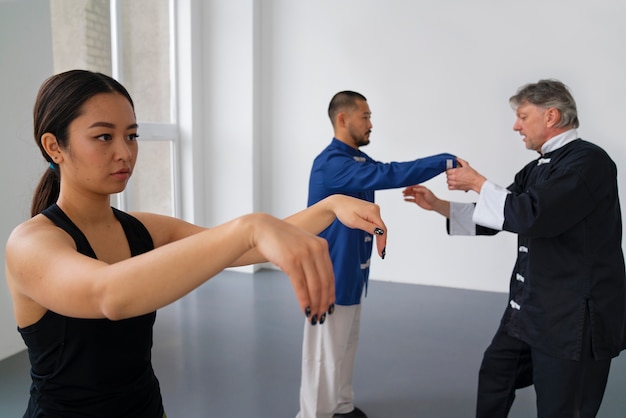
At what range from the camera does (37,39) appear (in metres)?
3.37

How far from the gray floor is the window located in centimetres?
127

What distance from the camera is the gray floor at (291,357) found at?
2.75 meters

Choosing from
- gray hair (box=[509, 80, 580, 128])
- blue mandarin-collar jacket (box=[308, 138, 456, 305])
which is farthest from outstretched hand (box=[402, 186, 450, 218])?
gray hair (box=[509, 80, 580, 128])

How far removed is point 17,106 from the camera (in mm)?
3248

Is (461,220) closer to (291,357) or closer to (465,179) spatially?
(465,179)

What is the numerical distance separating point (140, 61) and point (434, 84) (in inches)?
113

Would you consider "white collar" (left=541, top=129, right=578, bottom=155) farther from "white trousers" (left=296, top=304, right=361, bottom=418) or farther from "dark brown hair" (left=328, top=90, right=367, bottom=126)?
"white trousers" (left=296, top=304, right=361, bottom=418)

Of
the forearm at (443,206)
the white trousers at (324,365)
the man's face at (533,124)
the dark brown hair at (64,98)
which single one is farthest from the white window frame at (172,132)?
the dark brown hair at (64,98)

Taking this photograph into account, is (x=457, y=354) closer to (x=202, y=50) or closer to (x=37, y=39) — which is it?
(x=37, y=39)

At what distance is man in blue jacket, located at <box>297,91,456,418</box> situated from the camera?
2.47 metres

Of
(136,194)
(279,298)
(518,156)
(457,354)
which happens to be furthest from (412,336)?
(136,194)

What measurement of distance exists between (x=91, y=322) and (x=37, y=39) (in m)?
3.04

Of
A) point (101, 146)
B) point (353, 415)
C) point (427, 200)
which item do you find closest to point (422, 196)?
point (427, 200)

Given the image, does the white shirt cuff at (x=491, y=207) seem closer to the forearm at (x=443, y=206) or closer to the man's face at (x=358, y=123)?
the forearm at (x=443, y=206)
